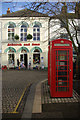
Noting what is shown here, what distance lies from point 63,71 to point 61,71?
82mm

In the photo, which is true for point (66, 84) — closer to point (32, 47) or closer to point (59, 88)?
point (59, 88)

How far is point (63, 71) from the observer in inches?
267

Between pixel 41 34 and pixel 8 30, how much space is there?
5.75 meters

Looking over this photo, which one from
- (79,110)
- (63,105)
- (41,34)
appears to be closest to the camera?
(79,110)

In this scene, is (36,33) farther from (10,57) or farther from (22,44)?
(10,57)

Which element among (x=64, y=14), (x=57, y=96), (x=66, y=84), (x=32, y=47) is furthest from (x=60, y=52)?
(x=32, y=47)

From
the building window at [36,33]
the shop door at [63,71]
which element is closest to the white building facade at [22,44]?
the building window at [36,33]

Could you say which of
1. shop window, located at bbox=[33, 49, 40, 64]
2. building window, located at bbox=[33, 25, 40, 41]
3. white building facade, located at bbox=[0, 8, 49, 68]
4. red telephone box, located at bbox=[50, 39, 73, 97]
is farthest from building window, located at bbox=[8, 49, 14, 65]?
red telephone box, located at bbox=[50, 39, 73, 97]

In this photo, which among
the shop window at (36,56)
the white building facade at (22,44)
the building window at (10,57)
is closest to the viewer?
the white building facade at (22,44)

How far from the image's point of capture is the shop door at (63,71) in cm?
677

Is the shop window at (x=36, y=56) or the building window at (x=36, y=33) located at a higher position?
the building window at (x=36, y=33)

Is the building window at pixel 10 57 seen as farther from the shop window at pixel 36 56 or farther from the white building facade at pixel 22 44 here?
the shop window at pixel 36 56

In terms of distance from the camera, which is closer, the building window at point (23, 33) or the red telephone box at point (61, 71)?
the red telephone box at point (61, 71)

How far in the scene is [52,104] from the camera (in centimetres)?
595
